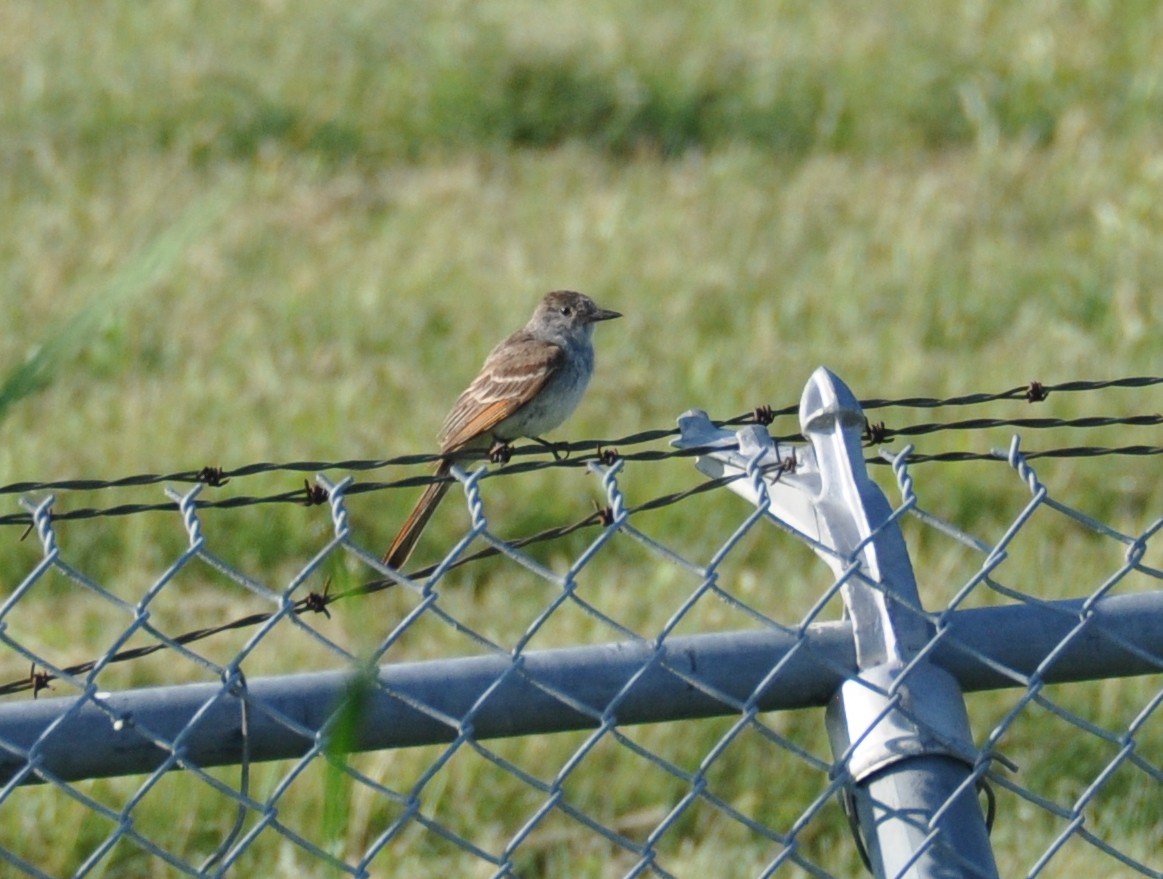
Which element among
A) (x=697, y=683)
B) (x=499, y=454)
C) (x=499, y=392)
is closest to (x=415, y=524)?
(x=499, y=454)

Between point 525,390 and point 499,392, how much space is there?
0.30 feet

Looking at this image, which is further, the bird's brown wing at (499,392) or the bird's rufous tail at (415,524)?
the bird's brown wing at (499,392)

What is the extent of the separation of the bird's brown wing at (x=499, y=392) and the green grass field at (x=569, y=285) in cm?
84

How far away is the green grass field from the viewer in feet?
18.1

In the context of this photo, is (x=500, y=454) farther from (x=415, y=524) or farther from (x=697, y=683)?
(x=697, y=683)

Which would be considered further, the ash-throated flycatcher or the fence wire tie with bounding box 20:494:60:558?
the ash-throated flycatcher

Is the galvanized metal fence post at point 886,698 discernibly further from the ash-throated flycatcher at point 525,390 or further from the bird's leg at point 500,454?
the ash-throated flycatcher at point 525,390

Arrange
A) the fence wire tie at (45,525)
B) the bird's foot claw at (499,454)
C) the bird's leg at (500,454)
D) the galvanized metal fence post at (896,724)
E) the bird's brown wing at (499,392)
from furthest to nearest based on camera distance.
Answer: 1. the bird's brown wing at (499,392)
2. the bird's foot claw at (499,454)
3. the bird's leg at (500,454)
4. the galvanized metal fence post at (896,724)
5. the fence wire tie at (45,525)

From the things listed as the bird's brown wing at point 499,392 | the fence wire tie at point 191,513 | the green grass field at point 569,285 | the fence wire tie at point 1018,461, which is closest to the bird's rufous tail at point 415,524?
the green grass field at point 569,285

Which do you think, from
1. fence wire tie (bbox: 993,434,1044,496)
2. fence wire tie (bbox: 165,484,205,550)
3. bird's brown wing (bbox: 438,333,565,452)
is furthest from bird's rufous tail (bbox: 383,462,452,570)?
fence wire tie (bbox: 993,434,1044,496)

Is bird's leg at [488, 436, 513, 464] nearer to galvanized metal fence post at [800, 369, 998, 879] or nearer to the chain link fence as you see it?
the chain link fence

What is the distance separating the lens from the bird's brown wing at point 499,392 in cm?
589

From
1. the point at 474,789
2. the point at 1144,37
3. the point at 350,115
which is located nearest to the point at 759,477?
the point at 474,789

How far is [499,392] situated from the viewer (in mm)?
5980
